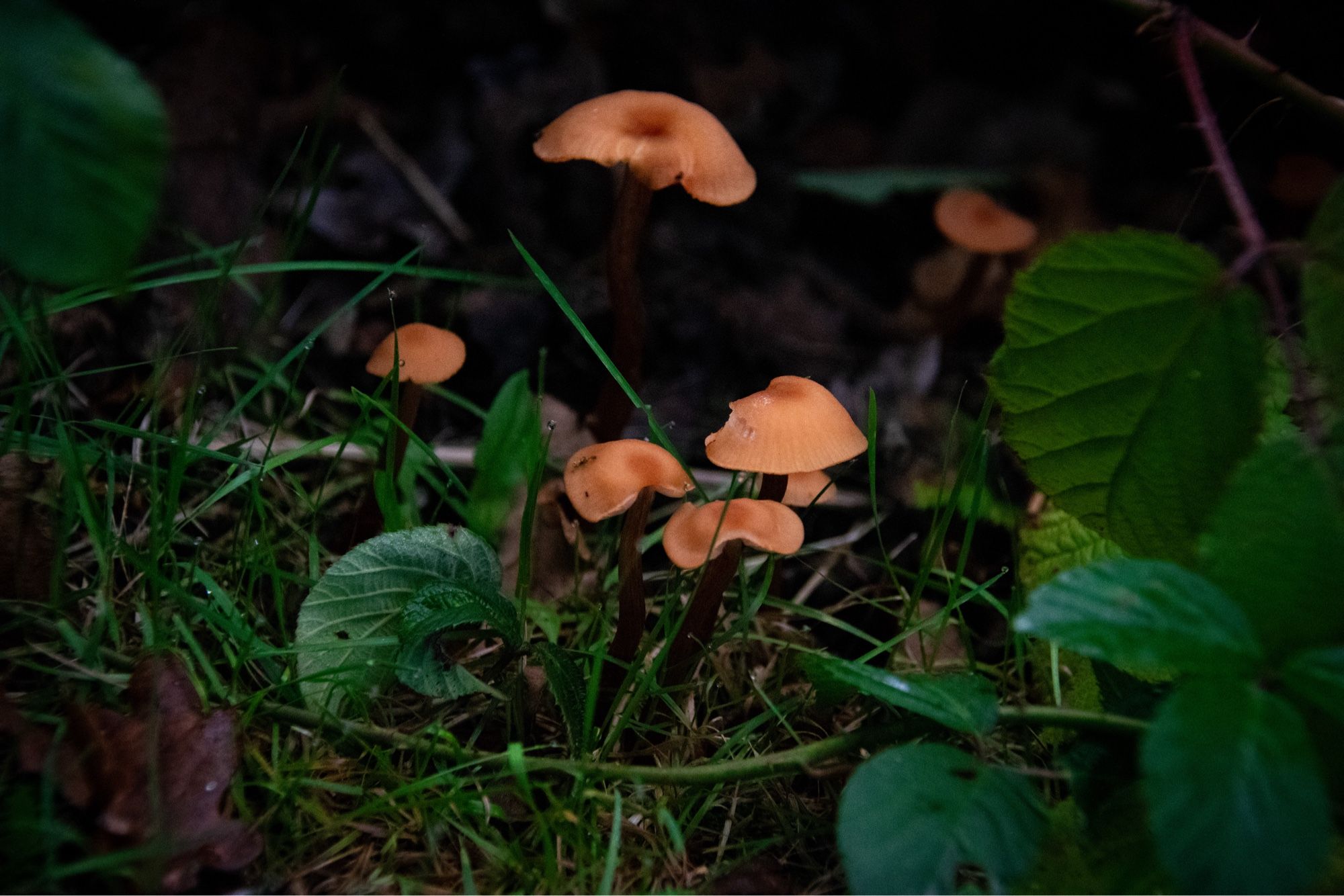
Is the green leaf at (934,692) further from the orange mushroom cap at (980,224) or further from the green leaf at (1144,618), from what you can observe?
the orange mushroom cap at (980,224)

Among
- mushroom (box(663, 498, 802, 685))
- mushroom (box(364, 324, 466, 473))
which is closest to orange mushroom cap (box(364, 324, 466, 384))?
mushroom (box(364, 324, 466, 473))

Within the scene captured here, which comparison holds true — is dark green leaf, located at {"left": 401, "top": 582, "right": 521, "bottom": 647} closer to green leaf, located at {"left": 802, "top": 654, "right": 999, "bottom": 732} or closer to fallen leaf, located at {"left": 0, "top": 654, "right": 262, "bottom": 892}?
fallen leaf, located at {"left": 0, "top": 654, "right": 262, "bottom": 892}

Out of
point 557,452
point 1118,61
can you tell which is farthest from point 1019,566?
point 1118,61

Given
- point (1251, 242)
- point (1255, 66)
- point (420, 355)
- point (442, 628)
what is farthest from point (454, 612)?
point (1255, 66)

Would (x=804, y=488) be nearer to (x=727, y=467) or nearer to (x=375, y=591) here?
(x=727, y=467)

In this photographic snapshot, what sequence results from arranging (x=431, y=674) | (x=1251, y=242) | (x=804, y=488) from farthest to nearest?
(x=804, y=488) → (x=431, y=674) → (x=1251, y=242)

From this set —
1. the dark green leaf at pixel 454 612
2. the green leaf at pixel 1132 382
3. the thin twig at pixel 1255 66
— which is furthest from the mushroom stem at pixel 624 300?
the thin twig at pixel 1255 66
